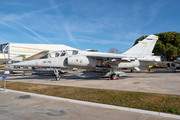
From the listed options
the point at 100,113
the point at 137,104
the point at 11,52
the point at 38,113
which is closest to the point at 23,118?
the point at 38,113

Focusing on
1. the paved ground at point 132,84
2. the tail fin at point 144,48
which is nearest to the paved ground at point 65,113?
the paved ground at point 132,84

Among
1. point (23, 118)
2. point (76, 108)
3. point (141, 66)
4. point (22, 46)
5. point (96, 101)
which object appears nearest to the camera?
point (23, 118)

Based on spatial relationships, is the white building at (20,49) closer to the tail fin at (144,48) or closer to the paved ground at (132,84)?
the paved ground at (132,84)

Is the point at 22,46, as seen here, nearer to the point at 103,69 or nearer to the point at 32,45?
the point at 32,45

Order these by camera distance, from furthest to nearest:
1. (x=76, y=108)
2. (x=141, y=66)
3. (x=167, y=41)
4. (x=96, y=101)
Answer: (x=167, y=41)
(x=141, y=66)
(x=96, y=101)
(x=76, y=108)

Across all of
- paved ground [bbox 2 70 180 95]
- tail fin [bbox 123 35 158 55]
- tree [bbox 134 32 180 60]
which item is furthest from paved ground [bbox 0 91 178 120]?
tree [bbox 134 32 180 60]

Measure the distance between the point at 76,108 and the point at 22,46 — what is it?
7067 centimetres

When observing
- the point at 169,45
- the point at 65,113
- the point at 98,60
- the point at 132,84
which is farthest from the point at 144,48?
the point at 169,45

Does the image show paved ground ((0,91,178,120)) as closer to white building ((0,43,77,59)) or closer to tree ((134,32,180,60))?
tree ((134,32,180,60))

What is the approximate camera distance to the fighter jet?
1200 cm

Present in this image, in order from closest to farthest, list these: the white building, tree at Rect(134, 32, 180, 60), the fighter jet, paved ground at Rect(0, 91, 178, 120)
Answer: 1. paved ground at Rect(0, 91, 178, 120)
2. the fighter jet
3. tree at Rect(134, 32, 180, 60)
4. the white building

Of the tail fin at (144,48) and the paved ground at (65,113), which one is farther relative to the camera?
the tail fin at (144,48)

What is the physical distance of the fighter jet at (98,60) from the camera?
12.0 metres

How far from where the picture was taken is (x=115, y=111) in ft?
14.4
